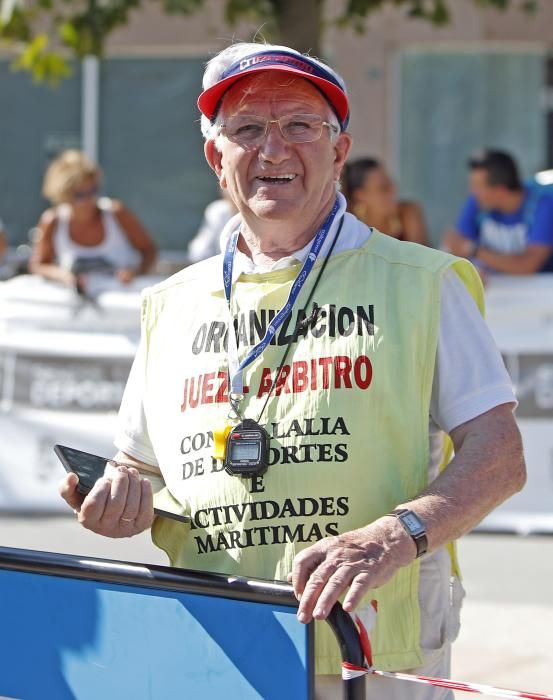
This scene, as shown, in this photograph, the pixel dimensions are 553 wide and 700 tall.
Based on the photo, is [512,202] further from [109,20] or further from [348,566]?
[348,566]

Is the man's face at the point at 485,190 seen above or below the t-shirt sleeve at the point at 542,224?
above

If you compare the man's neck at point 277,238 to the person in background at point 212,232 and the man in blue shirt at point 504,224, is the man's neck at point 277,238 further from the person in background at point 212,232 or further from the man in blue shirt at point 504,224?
the person in background at point 212,232

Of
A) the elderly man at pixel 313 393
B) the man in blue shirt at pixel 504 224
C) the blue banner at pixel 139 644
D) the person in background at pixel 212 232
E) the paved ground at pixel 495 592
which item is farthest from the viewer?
the person in background at pixel 212 232

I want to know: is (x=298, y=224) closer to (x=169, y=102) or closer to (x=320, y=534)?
(x=320, y=534)

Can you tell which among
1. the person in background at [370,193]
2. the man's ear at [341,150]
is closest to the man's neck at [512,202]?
the person in background at [370,193]

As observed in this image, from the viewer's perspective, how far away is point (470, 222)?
8.02 metres

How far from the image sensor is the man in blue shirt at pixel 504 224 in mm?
7387

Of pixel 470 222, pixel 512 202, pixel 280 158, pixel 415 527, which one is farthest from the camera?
pixel 470 222

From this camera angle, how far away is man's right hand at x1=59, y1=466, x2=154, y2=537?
246 cm

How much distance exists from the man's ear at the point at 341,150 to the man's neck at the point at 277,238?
0.31 feet

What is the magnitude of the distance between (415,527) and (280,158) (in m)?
0.79

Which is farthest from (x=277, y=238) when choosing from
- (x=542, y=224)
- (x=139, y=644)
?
(x=542, y=224)

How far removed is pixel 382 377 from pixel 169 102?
10.7 metres

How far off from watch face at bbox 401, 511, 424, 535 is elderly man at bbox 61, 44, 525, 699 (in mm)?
24
